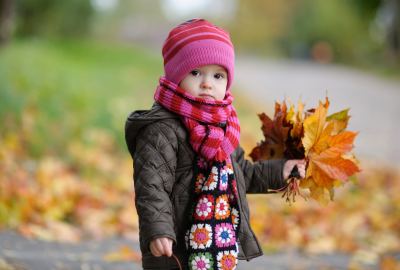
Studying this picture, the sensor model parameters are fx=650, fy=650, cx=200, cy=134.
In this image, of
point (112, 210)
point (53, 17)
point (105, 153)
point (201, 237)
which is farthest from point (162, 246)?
point (53, 17)

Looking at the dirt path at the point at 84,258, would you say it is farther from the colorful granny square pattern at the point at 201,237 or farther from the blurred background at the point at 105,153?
the colorful granny square pattern at the point at 201,237

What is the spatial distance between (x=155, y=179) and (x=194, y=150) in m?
0.21

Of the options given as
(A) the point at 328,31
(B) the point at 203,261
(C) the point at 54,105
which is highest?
(A) the point at 328,31

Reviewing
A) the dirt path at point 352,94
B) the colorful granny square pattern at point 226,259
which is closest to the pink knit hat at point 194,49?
the colorful granny square pattern at point 226,259

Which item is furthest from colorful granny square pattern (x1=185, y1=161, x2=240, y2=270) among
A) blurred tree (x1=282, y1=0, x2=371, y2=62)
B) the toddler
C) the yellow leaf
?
blurred tree (x1=282, y1=0, x2=371, y2=62)

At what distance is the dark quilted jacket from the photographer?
234 cm

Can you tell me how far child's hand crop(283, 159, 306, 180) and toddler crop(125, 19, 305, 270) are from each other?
0.27 meters

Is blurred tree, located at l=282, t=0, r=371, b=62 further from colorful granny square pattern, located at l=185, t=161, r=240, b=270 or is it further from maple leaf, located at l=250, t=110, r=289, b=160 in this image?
colorful granny square pattern, located at l=185, t=161, r=240, b=270

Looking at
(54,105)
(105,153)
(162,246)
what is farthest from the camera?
(105,153)

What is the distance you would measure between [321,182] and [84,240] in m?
2.31

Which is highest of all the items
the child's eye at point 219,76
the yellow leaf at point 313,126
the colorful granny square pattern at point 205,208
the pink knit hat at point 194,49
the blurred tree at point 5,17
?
the blurred tree at point 5,17

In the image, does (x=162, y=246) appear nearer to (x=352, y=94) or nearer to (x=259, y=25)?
(x=352, y=94)

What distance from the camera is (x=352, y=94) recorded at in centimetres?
1562

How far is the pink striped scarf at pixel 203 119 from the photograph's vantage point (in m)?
2.43
